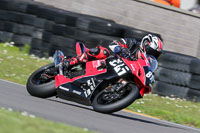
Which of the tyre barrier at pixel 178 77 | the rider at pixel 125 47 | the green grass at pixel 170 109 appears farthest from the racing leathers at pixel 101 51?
the tyre barrier at pixel 178 77

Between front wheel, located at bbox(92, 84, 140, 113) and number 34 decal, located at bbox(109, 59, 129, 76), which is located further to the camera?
number 34 decal, located at bbox(109, 59, 129, 76)

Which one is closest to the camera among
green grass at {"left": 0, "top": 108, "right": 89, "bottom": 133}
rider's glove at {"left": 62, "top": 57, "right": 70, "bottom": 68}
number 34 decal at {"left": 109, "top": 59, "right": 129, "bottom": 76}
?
green grass at {"left": 0, "top": 108, "right": 89, "bottom": 133}

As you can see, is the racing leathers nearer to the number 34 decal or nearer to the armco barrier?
the number 34 decal

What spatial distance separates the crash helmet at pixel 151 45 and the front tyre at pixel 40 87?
1476mm

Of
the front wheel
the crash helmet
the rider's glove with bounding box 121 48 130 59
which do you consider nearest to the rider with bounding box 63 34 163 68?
the crash helmet

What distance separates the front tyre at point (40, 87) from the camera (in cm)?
655

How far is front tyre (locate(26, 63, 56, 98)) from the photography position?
21.5ft

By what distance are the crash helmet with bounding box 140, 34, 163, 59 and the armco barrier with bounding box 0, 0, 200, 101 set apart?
3.40m

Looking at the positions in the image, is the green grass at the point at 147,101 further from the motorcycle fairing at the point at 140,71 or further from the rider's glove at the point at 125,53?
the rider's glove at the point at 125,53

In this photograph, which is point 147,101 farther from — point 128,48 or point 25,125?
point 25,125

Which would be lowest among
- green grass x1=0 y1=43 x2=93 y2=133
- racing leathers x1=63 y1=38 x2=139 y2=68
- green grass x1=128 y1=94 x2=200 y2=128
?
green grass x1=128 y1=94 x2=200 y2=128

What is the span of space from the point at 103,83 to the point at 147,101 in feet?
10.3

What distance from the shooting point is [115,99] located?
6.02 m

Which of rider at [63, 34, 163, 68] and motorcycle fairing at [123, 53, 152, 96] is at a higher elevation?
rider at [63, 34, 163, 68]
